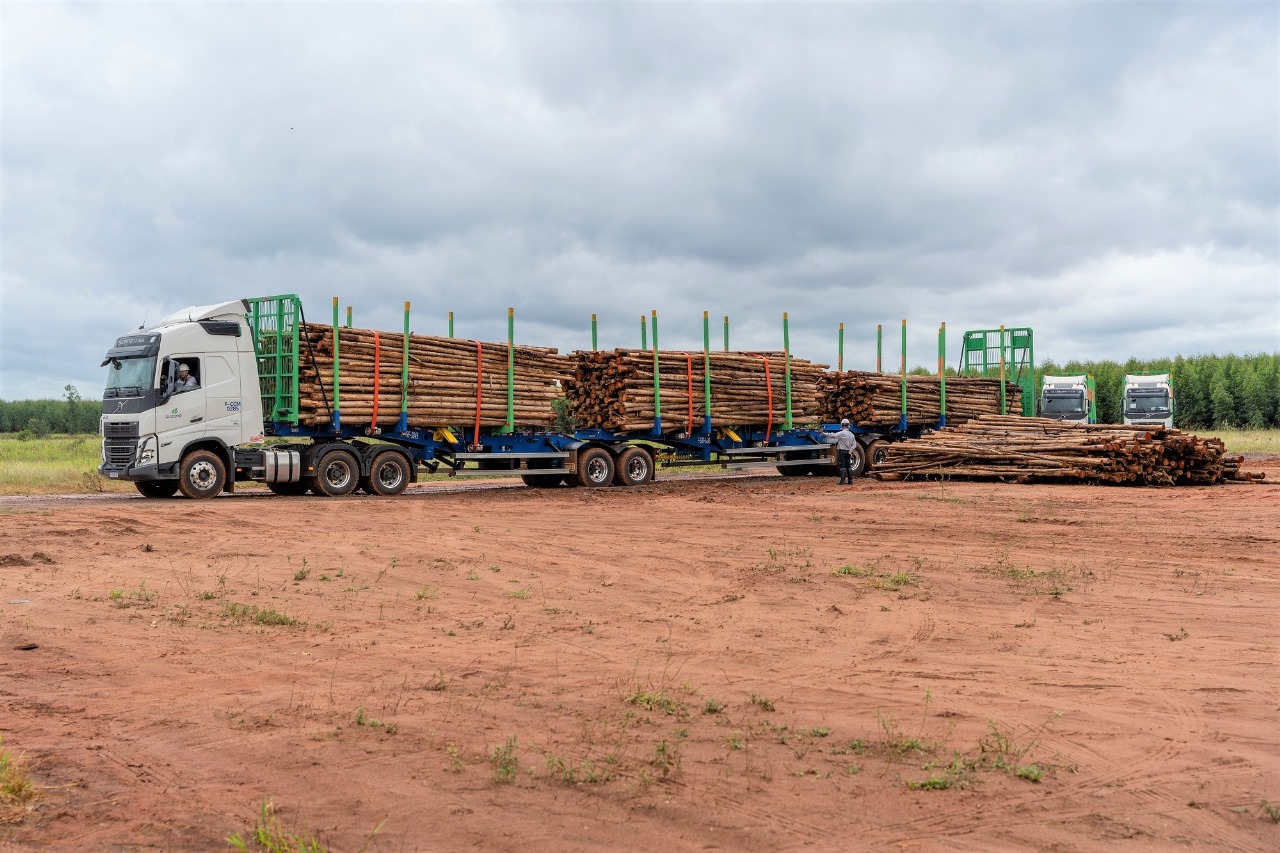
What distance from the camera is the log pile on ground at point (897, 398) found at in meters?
31.4

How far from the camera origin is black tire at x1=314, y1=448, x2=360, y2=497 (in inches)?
883

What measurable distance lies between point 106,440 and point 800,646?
16900mm

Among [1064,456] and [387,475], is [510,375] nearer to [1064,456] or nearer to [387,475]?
[387,475]

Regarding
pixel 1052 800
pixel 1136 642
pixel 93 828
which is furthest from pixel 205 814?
pixel 1136 642

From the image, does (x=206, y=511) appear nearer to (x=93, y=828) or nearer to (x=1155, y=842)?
(x=93, y=828)

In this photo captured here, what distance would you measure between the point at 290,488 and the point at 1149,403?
3289 cm

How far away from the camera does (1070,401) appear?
3859 centimetres

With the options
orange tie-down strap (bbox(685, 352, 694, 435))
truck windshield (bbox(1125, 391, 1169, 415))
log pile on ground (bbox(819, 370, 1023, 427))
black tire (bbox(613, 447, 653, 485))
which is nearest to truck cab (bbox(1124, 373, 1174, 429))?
truck windshield (bbox(1125, 391, 1169, 415))

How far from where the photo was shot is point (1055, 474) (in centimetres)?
2541

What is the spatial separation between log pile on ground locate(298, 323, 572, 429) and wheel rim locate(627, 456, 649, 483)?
2.37 metres

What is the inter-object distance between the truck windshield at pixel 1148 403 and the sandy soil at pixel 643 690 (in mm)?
29041

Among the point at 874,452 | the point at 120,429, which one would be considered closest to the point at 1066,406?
the point at 874,452

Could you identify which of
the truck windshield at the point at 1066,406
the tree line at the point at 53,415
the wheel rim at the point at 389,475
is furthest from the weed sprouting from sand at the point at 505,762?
the tree line at the point at 53,415

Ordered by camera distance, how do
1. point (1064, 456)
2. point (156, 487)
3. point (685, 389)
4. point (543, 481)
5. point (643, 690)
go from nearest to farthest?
point (643, 690)
point (156, 487)
point (1064, 456)
point (685, 389)
point (543, 481)
